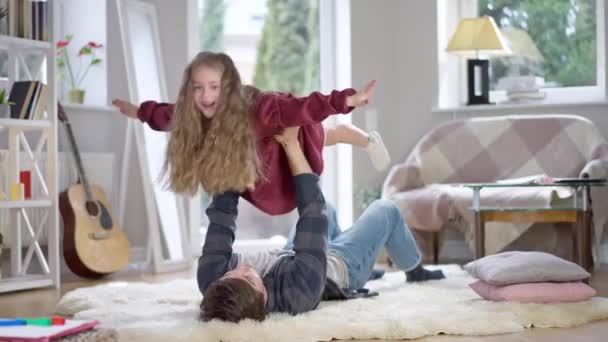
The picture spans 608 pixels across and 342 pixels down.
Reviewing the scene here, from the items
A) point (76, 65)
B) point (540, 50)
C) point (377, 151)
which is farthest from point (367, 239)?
point (540, 50)

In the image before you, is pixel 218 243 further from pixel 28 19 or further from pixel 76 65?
pixel 76 65

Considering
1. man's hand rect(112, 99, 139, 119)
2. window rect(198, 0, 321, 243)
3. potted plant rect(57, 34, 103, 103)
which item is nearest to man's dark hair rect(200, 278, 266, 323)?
man's hand rect(112, 99, 139, 119)

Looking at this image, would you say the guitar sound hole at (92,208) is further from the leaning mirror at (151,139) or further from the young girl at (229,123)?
the young girl at (229,123)

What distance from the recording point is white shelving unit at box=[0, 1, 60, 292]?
14.1 feet

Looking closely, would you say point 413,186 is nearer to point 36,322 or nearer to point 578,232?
point 578,232

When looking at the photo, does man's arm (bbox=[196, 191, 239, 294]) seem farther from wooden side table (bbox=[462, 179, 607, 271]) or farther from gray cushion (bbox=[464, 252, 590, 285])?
wooden side table (bbox=[462, 179, 607, 271])

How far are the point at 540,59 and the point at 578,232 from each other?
2.07 metres

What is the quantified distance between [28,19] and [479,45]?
2.73 meters

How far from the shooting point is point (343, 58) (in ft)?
20.6

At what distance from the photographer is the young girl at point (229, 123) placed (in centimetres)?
277

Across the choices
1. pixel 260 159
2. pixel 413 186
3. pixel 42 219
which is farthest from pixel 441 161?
pixel 260 159

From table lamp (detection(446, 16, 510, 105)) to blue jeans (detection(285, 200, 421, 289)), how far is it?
2421mm

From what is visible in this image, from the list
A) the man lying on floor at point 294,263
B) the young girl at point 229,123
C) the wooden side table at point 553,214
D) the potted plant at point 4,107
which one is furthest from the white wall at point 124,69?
the young girl at point 229,123

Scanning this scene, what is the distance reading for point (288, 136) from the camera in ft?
9.66
